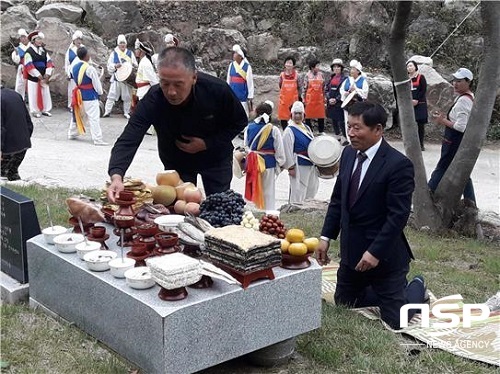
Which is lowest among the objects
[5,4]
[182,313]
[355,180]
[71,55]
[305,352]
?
[305,352]

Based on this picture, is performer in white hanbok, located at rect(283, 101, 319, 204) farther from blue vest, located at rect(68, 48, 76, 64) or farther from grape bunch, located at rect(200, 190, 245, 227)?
blue vest, located at rect(68, 48, 76, 64)

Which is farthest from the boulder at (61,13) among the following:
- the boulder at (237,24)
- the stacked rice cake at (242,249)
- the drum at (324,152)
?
the stacked rice cake at (242,249)

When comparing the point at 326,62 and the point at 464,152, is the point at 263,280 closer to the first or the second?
the point at 464,152

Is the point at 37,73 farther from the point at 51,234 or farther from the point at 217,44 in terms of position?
the point at 51,234

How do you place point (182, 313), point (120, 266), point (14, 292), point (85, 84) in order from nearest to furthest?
1. point (182, 313)
2. point (120, 266)
3. point (14, 292)
4. point (85, 84)

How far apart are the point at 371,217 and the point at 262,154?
5.01 metres

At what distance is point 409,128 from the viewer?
931cm

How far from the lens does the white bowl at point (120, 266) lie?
383cm

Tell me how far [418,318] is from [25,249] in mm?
2871

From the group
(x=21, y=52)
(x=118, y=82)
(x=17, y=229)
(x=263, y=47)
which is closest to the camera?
(x=17, y=229)

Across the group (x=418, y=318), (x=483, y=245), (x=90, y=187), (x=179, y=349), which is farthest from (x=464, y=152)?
(x=179, y=349)

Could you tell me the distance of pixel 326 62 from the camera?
18703 millimetres

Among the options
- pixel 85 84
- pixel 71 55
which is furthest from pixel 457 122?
pixel 71 55

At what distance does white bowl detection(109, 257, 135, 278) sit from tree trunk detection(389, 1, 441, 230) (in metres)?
6.11
